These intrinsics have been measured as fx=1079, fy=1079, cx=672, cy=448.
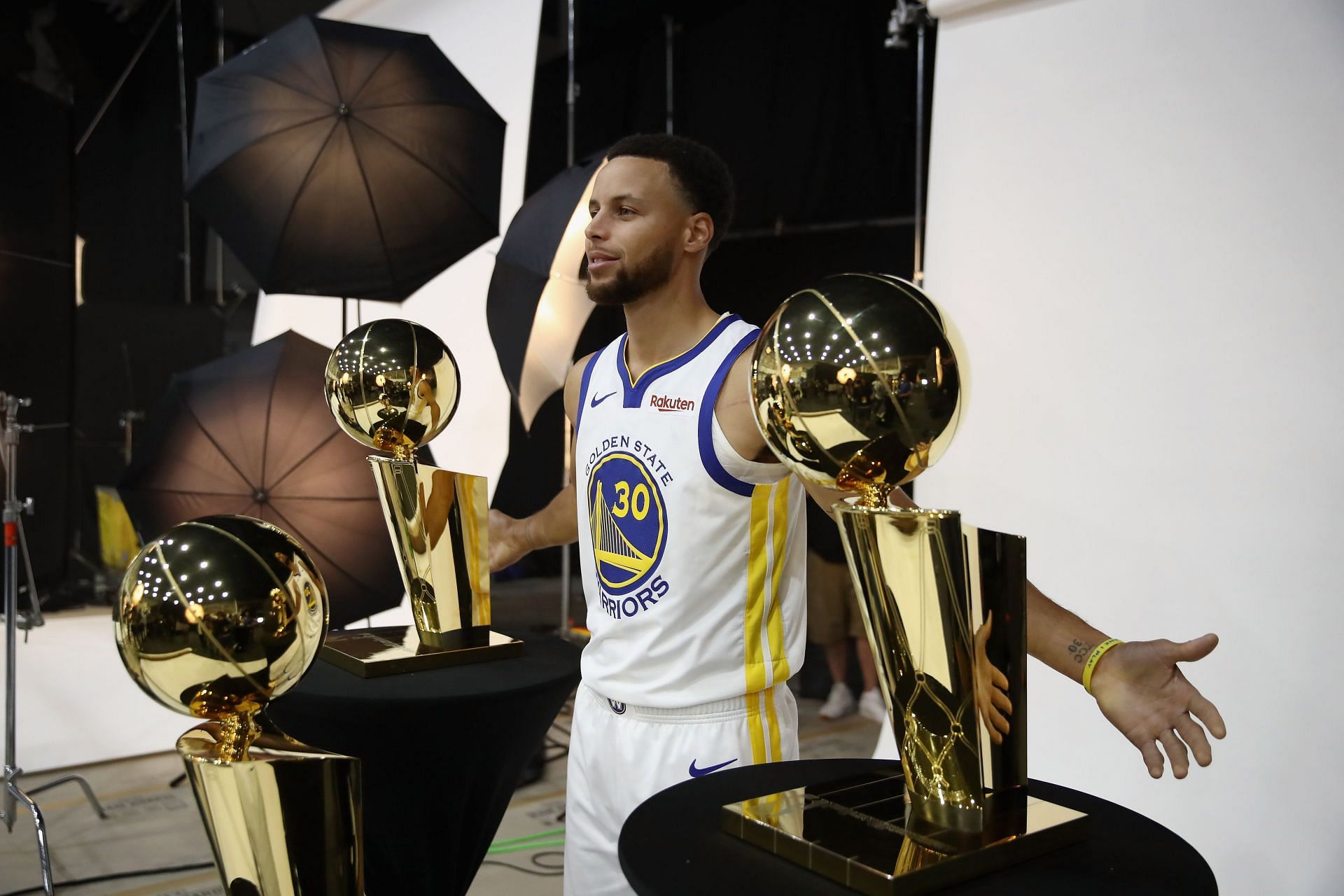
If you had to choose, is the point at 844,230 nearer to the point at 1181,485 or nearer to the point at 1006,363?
the point at 1006,363

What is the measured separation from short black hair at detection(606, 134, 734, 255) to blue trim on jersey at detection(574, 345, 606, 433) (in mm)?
296

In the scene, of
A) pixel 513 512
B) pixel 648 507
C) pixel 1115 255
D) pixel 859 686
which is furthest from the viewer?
pixel 513 512

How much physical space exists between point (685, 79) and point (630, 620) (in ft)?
14.3

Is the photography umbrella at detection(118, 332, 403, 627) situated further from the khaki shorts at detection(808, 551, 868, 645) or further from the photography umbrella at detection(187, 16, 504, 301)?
the khaki shorts at detection(808, 551, 868, 645)

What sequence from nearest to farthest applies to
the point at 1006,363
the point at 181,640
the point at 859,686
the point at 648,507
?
1. the point at 181,640
2. the point at 648,507
3. the point at 1006,363
4. the point at 859,686

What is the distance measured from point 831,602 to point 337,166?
10.4 ft

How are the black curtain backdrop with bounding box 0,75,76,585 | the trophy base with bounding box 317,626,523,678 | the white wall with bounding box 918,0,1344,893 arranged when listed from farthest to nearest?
the black curtain backdrop with bounding box 0,75,76,585 → the white wall with bounding box 918,0,1344,893 → the trophy base with bounding box 317,626,523,678

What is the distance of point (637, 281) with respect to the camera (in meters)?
1.86

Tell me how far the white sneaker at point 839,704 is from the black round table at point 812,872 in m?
4.16

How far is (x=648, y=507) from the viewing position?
177cm

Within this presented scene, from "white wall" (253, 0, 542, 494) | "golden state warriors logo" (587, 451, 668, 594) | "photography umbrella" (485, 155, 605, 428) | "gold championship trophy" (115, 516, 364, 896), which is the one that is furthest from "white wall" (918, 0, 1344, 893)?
"gold championship trophy" (115, 516, 364, 896)

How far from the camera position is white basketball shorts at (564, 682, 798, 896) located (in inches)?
68.5

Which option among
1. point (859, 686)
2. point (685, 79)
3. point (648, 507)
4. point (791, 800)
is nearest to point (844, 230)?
point (685, 79)

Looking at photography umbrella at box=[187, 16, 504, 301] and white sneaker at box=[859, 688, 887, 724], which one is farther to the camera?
white sneaker at box=[859, 688, 887, 724]
